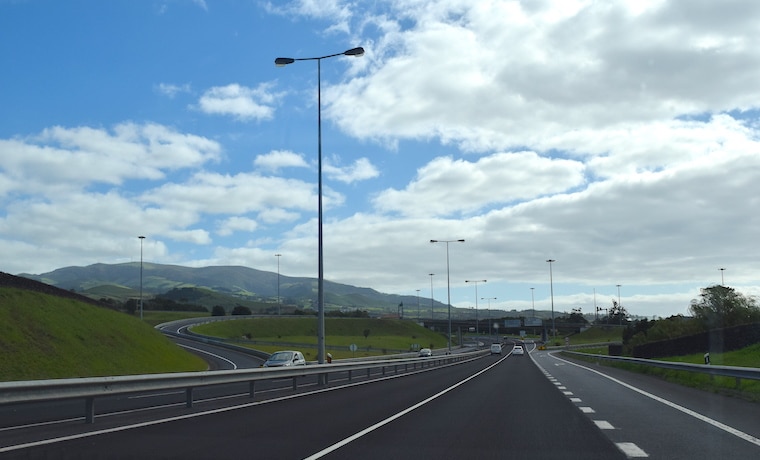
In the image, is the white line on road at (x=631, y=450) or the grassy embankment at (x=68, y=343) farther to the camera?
the grassy embankment at (x=68, y=343)

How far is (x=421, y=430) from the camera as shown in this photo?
1332cm

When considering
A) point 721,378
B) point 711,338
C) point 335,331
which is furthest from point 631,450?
point 335,331

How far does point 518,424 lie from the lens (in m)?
14.3

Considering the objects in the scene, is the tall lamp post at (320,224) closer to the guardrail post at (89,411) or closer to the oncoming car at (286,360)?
the oncoming car at (286,360)

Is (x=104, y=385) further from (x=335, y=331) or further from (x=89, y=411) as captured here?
(x=335, y=331)

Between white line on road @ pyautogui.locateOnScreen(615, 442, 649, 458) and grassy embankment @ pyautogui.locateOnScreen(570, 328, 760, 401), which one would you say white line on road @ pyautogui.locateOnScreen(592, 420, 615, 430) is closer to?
white line on road @ pyautogui.locateOnScreen(615, 442, 649, 458)

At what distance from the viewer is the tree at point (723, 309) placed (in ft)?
231

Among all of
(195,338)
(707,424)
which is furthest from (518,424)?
(195,338)

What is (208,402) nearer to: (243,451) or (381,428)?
(381,428)

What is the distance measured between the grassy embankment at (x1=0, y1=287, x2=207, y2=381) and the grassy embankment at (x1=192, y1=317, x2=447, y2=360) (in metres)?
61.0

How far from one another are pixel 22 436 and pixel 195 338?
3767 inches

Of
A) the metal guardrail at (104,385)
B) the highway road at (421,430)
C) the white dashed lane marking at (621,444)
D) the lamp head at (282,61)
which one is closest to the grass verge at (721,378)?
the highway road at (421,430)

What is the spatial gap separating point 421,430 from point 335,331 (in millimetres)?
146608

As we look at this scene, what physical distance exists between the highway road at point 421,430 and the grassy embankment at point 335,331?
3922 inches
